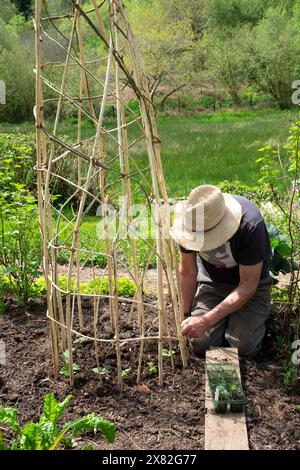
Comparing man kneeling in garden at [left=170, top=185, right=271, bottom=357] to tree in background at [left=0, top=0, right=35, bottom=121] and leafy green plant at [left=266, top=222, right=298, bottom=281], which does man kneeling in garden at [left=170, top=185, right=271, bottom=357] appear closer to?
leafy green plant at [left=266, top=222, right=298, bottom=281]

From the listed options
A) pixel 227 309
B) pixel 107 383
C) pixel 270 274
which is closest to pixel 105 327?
pixel 107 383

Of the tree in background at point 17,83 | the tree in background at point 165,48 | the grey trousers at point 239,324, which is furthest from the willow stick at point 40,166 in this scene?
the tree in background at point 165,48

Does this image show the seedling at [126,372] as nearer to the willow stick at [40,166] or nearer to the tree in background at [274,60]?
the willow stick at [40,166]

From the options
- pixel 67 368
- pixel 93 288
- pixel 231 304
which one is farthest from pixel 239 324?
pixel 93 288

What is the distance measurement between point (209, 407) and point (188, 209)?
3.36 feet

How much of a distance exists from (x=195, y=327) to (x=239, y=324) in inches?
A: 14.8

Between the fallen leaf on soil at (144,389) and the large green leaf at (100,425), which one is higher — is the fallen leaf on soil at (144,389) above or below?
below

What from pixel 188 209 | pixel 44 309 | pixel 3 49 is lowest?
pixel 44 309

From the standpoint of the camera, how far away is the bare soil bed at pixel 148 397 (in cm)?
248

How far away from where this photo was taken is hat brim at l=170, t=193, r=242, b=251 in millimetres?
2949

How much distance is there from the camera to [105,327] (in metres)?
3.54

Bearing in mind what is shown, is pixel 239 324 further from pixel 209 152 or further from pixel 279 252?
pixel 209 152

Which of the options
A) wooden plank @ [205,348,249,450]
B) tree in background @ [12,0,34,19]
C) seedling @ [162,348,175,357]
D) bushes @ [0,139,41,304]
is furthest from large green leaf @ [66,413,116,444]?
tree in background @ [12,0,34,19]
